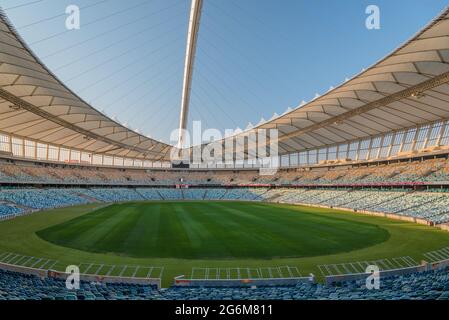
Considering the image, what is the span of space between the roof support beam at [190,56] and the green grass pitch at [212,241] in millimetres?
20849

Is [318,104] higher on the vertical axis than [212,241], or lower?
higher

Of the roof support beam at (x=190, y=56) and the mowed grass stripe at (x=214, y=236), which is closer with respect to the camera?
the mowed grass stripe at (x=214, y=236)

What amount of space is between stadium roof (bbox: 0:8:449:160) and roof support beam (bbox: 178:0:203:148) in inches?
387

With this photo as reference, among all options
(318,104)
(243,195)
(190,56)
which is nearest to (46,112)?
(190,56)

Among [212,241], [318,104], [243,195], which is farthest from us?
[243,195]

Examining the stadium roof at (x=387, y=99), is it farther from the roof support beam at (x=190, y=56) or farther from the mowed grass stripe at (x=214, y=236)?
the mowed grass stripe at (x=214, y=236)

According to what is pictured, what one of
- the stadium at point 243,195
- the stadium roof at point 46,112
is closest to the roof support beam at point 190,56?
the stadium at point 243,195

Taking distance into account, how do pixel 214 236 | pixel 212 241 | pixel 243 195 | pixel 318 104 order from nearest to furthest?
pixel 212 241 → pixel 214 236 → pixel 318 104 → pixel 243 195

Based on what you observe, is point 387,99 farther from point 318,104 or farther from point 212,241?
point 212,241

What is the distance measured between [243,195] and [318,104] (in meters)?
36.3

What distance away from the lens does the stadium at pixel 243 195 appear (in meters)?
13.8

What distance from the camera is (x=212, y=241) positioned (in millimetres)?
24062

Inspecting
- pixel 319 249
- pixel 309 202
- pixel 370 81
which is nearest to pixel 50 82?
pixel 319 249

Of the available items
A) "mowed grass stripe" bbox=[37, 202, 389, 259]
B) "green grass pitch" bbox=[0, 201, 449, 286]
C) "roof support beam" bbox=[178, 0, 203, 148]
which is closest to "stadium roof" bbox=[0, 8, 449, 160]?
"roof support beam" bbox=[178, 0, 203, 148]
